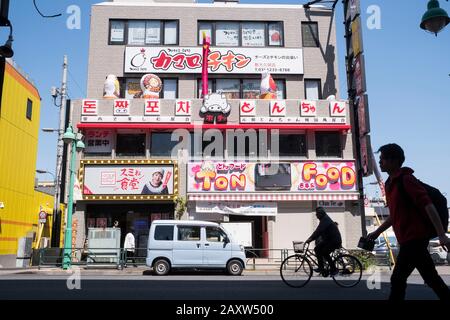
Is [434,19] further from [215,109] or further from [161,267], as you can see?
[215,109]

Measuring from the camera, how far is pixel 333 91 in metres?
24.2

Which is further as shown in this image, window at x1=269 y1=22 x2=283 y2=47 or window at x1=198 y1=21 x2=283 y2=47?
window at x1=269 y1=22 x2=283 y2=47

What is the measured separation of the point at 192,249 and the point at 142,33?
13897 mm

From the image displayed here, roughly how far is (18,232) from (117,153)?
33.3ft

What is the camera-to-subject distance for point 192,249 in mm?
15500

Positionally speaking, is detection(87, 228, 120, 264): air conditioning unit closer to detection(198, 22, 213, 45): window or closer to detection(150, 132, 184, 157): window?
detection(150, 132, 184, 157): window

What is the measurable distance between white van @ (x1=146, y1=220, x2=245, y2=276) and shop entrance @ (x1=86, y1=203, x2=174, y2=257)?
530 cm

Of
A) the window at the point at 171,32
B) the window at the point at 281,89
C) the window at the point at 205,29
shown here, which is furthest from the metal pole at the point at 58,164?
the window at the point at 281,89

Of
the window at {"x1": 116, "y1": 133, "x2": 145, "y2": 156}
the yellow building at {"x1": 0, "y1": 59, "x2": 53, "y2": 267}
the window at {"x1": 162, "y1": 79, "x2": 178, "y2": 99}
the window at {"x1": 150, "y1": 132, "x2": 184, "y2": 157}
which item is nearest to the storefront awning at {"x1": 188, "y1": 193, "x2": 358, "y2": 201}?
the window at {"x1": 150, "y1": 132, "x2": 184, "y2": 157}

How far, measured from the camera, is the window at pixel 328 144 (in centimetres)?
2208

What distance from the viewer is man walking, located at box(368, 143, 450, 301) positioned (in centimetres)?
449

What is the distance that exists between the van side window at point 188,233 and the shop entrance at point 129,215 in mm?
5369

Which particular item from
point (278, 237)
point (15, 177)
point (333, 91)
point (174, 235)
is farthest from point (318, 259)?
point (15, 177)

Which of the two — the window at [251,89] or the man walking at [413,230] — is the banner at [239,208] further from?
the man walking at [413,230]
